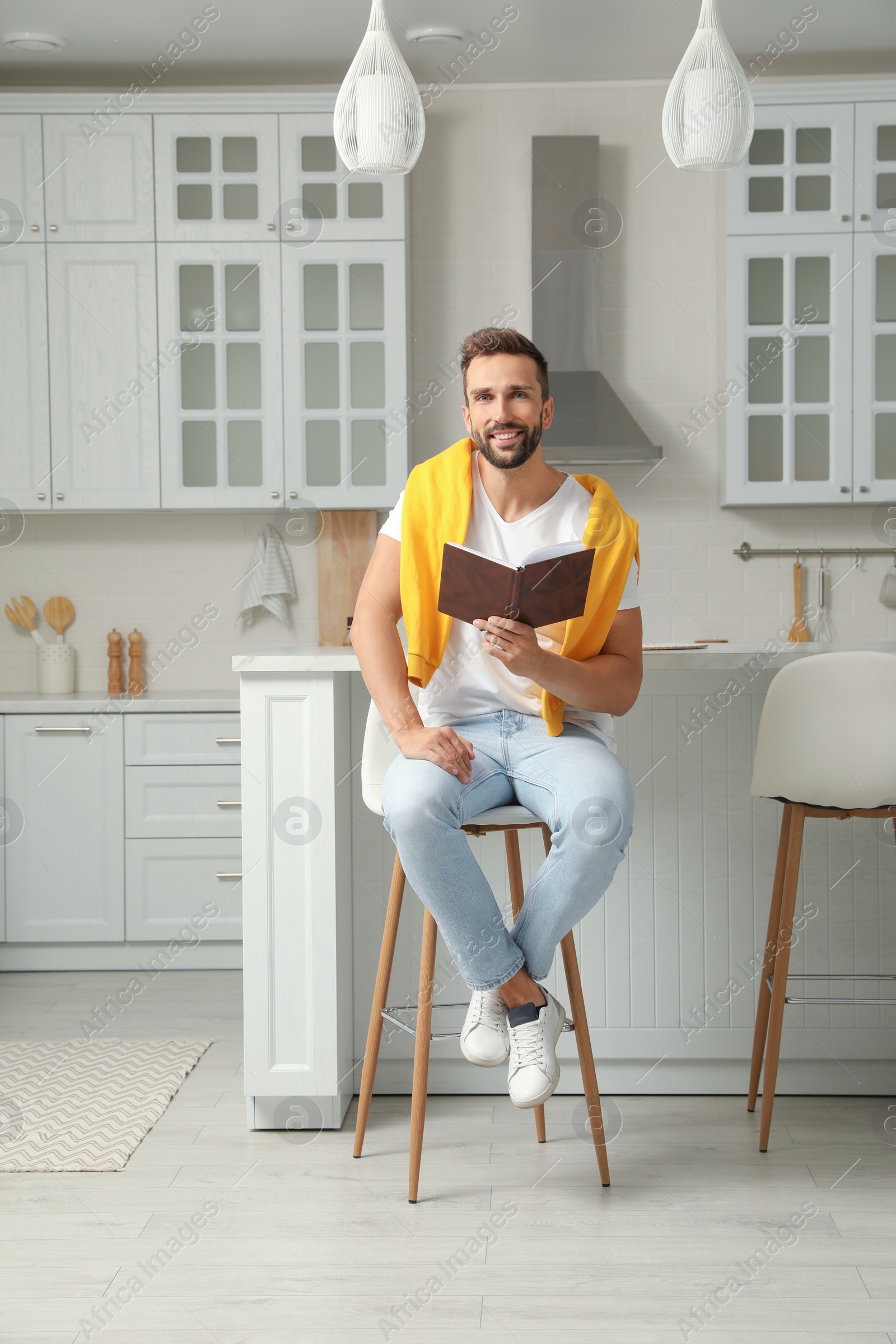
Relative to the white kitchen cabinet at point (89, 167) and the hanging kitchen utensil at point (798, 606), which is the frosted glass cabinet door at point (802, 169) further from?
the white kitchen cabinet at point (89, 167)

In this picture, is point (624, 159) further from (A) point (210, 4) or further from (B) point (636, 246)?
(A) point (210, 4)

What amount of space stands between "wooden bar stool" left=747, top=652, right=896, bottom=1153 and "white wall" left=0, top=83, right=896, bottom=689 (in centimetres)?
200

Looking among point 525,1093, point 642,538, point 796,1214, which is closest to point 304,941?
point 525,1093

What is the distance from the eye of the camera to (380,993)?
2141 mm

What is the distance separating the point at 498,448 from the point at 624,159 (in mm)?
2549

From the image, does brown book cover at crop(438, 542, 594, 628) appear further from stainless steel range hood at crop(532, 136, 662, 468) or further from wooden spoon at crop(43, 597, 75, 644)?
wooden spoon at crop(43, 597, 75, 644)

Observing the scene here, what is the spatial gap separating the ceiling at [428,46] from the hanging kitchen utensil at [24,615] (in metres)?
1.78

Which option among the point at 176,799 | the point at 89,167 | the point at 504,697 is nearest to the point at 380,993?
the point at 504,697

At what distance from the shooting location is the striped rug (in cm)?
226

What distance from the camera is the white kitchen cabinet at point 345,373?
3.82 metres

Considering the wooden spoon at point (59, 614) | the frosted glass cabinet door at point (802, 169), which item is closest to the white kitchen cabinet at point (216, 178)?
the wooden spoon at point (59, 614)

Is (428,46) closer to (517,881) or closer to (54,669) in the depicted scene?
(54,669)

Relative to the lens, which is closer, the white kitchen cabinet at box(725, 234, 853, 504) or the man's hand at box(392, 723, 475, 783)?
the man's hand at box(392, 723, 475, 783)

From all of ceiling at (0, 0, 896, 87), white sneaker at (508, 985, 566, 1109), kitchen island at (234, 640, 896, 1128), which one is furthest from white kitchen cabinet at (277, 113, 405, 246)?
white sneaker at (508, 985, 566, 1109)
